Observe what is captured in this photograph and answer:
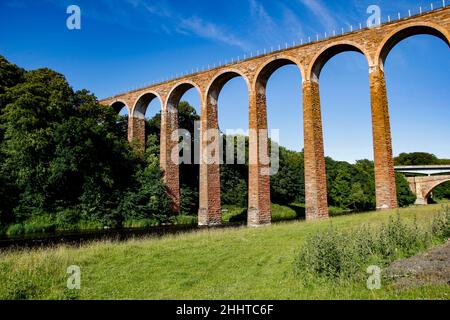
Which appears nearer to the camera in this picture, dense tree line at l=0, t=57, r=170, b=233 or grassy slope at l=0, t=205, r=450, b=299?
grassy slope at l=0, t=205, r=450, b=299

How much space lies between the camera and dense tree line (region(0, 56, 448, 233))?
2292 cm

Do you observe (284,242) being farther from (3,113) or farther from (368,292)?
(3,113)

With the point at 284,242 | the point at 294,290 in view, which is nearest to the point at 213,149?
the point at 284,242

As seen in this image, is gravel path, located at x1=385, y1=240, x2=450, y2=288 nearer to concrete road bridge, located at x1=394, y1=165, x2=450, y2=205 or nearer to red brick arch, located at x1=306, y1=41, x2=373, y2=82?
red brick arch, located at x1=306, y1=41, x2=373, y2=82

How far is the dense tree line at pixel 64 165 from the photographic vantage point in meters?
22.9

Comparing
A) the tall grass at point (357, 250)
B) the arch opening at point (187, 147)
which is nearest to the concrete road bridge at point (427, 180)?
the arch opening at point (187, 147)

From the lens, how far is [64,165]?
23.3 meters

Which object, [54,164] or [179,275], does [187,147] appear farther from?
[179,275]

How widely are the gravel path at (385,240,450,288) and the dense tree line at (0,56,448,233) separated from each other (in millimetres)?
21121

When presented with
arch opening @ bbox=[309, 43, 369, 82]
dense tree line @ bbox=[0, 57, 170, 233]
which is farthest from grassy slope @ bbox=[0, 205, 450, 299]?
arch opening @ bbox=[309, 43, 369, 82]

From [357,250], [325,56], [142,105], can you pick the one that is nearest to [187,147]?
[142,105]

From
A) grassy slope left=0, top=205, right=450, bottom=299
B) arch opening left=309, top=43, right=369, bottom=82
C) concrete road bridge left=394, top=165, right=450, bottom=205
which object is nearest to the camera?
grassy slope left=0, top=205, right=450, bottom=299

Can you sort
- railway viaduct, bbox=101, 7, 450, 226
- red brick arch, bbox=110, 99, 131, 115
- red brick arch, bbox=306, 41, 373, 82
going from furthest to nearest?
1. red brick arch, bbox=110, 99, 131, 115
2. red brick arch, bbox=306, 41, 373, 82
3. railway viaduct, bbox=101, 7, 450, 226

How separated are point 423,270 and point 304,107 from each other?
17.6 metres
